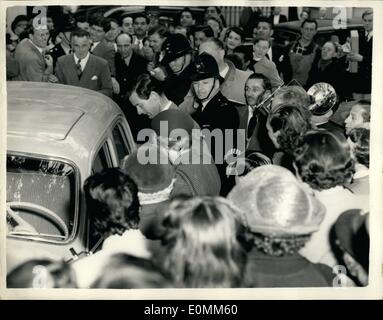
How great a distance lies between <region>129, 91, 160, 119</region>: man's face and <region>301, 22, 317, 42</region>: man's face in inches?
32.1

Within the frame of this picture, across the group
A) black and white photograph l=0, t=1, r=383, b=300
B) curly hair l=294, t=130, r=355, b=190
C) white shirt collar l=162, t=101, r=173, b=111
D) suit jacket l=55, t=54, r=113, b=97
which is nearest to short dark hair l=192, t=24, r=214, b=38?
black and white photograph l=0, t=1, r=383, b=300

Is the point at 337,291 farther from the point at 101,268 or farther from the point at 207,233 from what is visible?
the point at 101,268

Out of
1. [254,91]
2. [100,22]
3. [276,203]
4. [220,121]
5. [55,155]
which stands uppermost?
[100,22]

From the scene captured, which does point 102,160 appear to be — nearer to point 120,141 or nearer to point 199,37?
point 120,141

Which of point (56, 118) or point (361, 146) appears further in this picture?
point (361, 146)

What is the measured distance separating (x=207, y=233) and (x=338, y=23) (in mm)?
1256

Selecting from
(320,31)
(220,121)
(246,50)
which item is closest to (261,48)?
(246,50)

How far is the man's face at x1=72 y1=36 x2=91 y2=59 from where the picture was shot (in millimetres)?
2882

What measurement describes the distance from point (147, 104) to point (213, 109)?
0.33 metres

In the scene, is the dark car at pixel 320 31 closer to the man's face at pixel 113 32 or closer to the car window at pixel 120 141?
the man's face at pixel 113 32

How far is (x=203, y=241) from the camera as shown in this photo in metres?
2.84
